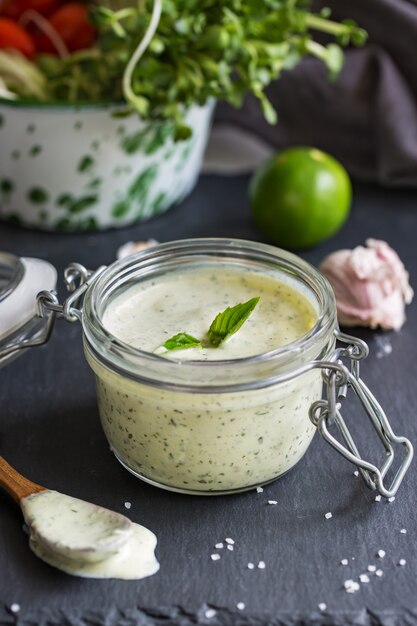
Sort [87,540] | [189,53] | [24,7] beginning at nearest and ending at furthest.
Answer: [87,540], [189,53], [24,7]

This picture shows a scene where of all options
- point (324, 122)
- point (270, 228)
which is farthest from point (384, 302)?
point (324, 122)

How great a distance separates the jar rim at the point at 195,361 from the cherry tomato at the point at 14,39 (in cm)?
89

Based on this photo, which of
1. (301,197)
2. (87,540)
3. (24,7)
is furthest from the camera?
(24,7)

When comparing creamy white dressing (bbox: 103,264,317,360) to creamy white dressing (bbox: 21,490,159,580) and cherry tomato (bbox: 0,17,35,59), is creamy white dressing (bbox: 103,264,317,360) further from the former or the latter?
cherry tomato (bbox: 0,17,35,59)

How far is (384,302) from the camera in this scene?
1747mm

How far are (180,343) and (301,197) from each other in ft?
2.56

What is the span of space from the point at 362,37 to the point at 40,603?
137 centimetres

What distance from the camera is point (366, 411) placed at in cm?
134

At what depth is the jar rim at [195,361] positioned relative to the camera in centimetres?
121

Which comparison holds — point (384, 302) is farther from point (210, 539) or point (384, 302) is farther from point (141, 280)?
point (210, 539)

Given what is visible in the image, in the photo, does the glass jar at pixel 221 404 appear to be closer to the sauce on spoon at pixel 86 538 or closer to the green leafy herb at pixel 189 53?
the sauce on spoon at pixel 86 538

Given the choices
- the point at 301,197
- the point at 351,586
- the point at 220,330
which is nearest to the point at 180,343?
the point at 220,330

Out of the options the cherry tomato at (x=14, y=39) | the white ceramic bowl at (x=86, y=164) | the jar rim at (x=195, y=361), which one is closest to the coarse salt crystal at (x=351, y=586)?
the jar rim at (x=195, y=361)

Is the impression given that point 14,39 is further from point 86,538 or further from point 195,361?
point 86,538
